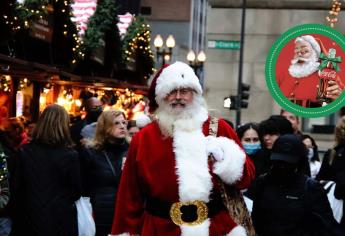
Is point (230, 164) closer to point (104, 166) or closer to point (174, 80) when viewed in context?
point (174, 80)

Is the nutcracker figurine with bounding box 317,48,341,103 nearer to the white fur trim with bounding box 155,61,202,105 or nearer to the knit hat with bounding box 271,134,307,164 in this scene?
the knit hat with bounding box 271,134,307,164

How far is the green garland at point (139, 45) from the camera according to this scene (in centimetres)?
2252

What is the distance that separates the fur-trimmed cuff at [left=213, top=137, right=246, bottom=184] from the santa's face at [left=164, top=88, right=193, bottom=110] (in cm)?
37

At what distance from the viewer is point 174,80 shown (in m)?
5.31

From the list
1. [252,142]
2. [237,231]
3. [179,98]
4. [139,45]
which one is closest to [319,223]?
[237,231]

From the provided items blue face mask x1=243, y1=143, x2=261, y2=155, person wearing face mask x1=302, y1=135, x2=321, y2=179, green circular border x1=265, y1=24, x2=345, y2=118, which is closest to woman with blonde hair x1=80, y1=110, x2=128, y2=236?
blue face mask x1=243, y1=143, x2=261, y2=155

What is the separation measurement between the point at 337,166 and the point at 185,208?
3009 mm

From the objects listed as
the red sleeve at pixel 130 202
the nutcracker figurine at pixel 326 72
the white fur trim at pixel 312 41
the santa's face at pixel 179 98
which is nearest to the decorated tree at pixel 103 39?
the white fur trim at pixel 312 41

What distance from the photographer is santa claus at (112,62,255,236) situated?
5105 millimetres

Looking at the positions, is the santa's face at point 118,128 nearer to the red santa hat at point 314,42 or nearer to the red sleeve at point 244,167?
the red santa hat at point 314,42

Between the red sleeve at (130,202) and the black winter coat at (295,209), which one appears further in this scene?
the black winter coat at (295,209)

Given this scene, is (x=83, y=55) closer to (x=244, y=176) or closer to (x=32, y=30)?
(x=32, y=30)

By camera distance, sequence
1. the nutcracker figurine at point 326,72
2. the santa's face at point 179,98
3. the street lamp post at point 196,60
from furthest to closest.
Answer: the street lamp post at point 196,60
the nutcracker figurine at point 326,72
the santa's face at point 179,98

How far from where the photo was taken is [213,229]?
5.14 metres
